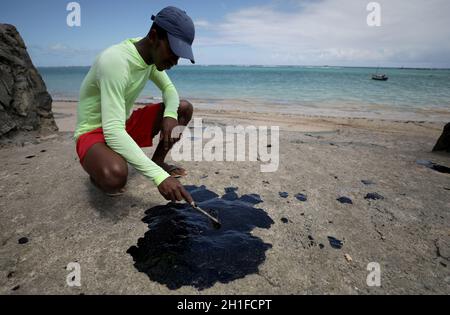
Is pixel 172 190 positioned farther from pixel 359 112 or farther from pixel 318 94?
pixel 318 94

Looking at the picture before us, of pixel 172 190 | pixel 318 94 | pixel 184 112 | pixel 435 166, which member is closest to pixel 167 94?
pixel 184 112

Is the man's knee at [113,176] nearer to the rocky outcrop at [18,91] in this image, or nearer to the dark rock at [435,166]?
the rocky outcrop at [18,91]

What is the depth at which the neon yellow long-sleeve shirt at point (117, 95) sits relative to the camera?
2.08m

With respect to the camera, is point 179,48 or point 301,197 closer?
point 179,48

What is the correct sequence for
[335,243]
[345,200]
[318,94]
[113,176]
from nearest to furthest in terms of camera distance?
[335,243], [113,176], [345,200], [318,94]

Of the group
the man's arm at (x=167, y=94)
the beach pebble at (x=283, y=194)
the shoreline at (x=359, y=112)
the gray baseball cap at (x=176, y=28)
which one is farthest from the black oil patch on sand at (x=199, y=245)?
the shoreline at (x=359, y=112)

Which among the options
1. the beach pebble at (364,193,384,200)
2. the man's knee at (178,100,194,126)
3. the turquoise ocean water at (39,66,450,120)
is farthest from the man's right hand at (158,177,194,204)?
the turquoise ocean water at (39,66,450,120)

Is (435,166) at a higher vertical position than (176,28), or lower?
lower

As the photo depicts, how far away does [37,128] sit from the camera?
514cm

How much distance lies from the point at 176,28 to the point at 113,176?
4.34 ft

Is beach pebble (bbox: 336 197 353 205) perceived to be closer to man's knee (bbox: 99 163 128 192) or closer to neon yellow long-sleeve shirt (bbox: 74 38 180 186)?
→ neon yellow long-sleeve shirt (bbox: 74 38 180 186)

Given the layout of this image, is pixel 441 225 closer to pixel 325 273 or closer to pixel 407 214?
pixel 407 214

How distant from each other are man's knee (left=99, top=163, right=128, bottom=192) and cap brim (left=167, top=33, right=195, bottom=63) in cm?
107

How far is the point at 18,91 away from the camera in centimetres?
475
